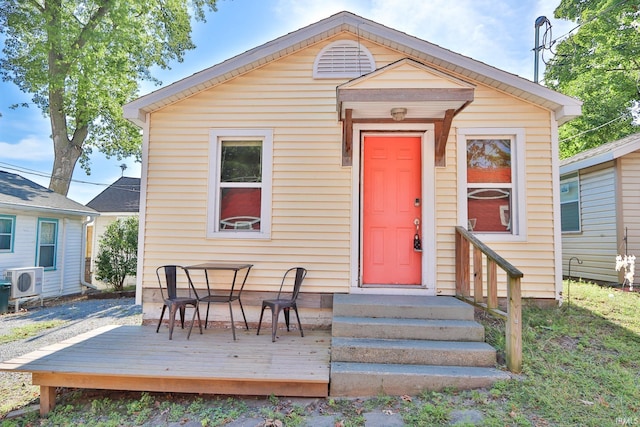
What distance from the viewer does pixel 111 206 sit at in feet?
54.2

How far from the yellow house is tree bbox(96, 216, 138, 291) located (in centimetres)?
742

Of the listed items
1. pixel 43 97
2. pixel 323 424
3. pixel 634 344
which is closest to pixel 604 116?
pixel 634 344

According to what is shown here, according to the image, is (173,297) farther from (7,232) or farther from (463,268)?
(7,232)

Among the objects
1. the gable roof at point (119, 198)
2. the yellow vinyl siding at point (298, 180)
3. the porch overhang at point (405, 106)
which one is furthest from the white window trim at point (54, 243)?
the porch overhang at point (405, 106)

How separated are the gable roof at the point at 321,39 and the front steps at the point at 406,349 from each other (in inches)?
119

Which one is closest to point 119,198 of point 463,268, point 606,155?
point 463,268

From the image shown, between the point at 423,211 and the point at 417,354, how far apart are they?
2.10m

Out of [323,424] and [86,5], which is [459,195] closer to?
[323,424]

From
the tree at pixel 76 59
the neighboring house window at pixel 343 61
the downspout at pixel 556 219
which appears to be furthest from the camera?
the tree at pixel 76 59

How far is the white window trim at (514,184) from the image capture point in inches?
190

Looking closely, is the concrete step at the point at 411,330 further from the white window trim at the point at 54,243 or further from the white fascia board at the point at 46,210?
the white window trim at the point at 54,243

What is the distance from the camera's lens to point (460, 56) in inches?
191

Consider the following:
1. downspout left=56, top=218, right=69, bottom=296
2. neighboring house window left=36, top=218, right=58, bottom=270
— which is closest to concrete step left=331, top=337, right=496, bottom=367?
neighboring house window left=36, top=218, right=58, bottom=270

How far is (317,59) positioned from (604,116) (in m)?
14.4
